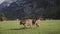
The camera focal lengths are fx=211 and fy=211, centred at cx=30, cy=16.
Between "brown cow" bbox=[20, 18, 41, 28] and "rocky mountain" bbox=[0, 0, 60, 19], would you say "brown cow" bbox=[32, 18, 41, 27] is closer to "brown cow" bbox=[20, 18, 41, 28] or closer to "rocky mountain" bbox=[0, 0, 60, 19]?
"brown cow" bbox=[20, 18, 41, 28]

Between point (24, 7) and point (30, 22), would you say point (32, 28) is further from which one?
point (24, 7)

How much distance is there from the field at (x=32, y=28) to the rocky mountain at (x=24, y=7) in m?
0.12

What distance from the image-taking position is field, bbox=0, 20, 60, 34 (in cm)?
307

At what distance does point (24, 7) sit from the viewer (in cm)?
315

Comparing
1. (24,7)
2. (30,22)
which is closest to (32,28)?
(30,22)

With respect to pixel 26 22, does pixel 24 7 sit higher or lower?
higher

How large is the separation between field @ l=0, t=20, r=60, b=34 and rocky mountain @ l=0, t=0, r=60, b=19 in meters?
0.12

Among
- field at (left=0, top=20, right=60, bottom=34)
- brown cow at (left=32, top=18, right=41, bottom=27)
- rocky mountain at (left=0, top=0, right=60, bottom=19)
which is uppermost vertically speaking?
rocky mountain at (left=0, top=0, right=60, bottom=19)

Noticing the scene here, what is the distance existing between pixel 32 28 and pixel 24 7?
335 mm

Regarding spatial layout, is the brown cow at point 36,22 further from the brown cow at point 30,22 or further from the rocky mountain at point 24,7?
the rocky mountain at point 24,7

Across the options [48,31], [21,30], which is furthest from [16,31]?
[48,31]

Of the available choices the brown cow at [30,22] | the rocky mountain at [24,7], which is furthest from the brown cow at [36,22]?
the rocky mountain at [24,7]

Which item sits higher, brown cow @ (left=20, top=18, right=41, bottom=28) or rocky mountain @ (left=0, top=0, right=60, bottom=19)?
rocky mountain @ (left=0, top=0, right=60, bottom=19)

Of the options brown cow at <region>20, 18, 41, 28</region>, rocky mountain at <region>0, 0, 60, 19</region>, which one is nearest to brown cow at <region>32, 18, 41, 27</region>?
brown cow at <region>20, 18, 41, 28</region>
